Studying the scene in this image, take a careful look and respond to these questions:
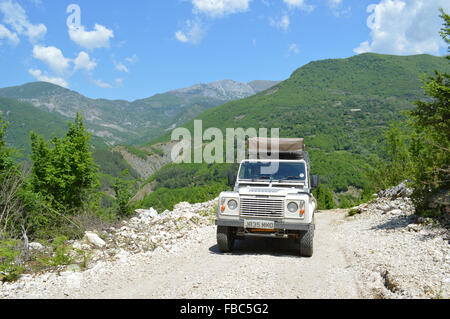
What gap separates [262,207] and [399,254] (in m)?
3.04

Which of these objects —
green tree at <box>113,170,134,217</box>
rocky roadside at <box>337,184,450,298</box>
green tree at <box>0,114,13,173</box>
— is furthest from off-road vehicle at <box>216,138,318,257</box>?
green tree at <box>0,114,13,173</box>

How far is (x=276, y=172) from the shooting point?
28.1 ft

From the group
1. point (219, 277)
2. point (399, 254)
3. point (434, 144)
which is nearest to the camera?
point (219, 277)

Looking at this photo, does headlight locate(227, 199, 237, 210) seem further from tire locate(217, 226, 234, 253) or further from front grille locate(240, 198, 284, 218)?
tire locate(217, 226, 234, 253)

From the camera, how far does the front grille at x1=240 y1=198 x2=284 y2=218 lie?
702 centimetres

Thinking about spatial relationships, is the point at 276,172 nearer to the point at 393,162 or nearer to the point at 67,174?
the point at 67,174

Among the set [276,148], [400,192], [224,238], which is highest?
[276,148]

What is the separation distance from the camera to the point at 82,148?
54.3 ft

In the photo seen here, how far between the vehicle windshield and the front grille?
4.72 feet

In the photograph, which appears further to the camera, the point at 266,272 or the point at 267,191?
the point at 267,191

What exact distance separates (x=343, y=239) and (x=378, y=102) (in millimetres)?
168285

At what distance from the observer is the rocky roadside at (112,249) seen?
219 inches

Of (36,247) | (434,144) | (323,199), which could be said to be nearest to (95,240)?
(36,247)
